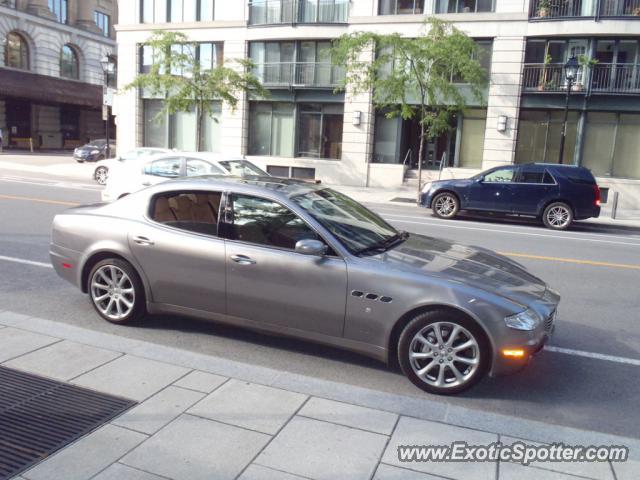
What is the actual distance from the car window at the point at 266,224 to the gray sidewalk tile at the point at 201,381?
1213 millimetres

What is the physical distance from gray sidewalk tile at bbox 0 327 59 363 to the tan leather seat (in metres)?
1.42

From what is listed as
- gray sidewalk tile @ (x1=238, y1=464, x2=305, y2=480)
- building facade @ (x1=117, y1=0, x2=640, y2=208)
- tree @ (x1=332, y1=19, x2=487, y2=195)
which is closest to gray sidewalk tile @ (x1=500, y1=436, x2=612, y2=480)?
gray sidewalk tile @ (x1=238, y1=464, x2=305, y2=480)

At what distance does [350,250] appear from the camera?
4836 mm

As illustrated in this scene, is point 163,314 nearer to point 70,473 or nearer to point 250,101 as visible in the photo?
point 70,473

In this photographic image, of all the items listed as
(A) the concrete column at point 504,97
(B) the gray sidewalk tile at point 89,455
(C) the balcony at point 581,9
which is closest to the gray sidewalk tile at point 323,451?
(B) the gray sidewalk tile at point 89,455

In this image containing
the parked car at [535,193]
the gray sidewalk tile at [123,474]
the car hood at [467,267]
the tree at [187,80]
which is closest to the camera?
the gray sidewalk tile at [123,474]

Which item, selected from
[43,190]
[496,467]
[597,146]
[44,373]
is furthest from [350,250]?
[597,146]

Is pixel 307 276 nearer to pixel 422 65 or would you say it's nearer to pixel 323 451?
pixel 323 451

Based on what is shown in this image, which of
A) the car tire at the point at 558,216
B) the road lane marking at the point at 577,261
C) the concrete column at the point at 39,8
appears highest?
the concrete column at the point at 39,8

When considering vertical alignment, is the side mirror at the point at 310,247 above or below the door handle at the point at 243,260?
above

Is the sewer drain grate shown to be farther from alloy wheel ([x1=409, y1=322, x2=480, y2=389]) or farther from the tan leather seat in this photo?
alloy wheel ([x1=409, y1=322, x2=480, y2=389])

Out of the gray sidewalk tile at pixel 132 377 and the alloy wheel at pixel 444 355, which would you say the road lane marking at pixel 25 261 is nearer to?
the gray sidewalk tile at pixel 132 377

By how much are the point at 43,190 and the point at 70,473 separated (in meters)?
15.8

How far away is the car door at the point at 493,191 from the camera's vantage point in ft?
52.3
